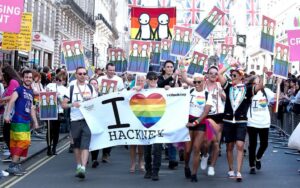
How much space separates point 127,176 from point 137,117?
1043 mm

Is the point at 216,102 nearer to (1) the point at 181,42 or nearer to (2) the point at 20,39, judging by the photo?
(1) the point at 181,42

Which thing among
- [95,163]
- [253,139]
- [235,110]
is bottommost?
[95,163]

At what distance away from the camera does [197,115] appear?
9.88 meters

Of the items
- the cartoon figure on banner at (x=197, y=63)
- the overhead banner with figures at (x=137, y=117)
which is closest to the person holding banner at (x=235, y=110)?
the overhead banner with figures at (x=137, y=117)

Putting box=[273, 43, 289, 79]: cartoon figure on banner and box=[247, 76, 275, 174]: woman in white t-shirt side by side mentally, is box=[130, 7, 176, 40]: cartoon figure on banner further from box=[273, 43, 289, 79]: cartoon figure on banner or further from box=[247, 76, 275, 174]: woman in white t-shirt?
box=[247, 76, 275, 174]: woman in white t-shirt

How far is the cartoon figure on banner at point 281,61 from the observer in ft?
40.9

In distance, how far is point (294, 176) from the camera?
10.4 meters

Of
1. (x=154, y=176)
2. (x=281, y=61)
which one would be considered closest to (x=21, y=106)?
(x=154, y=176)

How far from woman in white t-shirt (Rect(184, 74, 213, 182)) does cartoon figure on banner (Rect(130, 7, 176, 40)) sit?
10.4 metres

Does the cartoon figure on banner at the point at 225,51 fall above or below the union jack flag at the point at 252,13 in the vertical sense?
below

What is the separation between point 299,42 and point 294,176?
3650 mm

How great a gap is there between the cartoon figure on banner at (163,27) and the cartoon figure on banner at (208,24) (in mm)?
2145

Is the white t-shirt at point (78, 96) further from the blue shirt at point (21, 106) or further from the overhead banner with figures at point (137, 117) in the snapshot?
the blue shirt at point (21, 106)

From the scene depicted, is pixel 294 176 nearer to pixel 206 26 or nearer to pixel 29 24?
pixel 206 26
